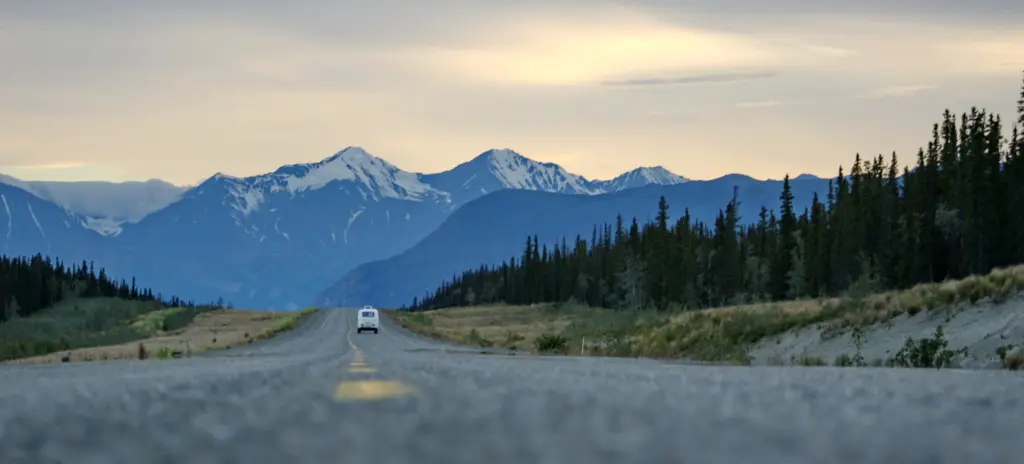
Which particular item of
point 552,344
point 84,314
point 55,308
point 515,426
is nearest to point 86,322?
point 84,314

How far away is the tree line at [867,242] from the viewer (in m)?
88.1

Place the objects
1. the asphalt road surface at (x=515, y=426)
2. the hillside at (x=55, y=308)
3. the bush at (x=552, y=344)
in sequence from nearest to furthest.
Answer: the asphalt road surface at (x=515, y=426)
the bush at (x=552, y=344)
the hillside at (x=55, y=308)

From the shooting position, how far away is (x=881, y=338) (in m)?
28.7

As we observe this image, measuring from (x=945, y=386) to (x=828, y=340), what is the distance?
26.3 m

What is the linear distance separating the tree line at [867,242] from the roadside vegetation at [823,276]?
18 centimetres

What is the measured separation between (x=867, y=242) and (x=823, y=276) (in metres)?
7.64

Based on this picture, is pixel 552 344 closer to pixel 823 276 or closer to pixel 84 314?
pixel 823 276

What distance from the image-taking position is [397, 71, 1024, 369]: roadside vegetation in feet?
99.0

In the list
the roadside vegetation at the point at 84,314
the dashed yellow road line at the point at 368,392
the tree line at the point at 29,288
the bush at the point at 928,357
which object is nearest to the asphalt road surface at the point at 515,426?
the dashed yellow road line at the point at 368,392

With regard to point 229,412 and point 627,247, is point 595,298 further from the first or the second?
point 229,412

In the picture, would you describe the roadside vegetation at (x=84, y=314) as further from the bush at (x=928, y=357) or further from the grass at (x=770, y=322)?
the bush at (x=928, y=357)

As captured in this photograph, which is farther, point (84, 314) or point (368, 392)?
point (84, 314)

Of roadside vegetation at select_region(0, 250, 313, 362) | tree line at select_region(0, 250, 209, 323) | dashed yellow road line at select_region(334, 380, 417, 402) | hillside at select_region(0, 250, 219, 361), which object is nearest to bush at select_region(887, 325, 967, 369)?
dashed yellow road line at select_region(334, 380, 417, 402)

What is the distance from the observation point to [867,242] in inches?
4070
